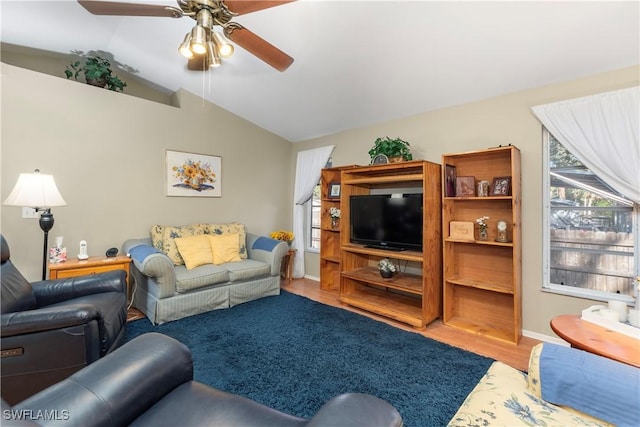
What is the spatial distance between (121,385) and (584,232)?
3307mm

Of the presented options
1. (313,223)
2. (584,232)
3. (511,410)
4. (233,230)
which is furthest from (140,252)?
(584,232)

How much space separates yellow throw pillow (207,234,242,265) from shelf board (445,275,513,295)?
8.29 ft

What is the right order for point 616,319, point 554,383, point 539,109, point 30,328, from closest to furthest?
point 554,383, point 30,328, point 616,319, point 539,109

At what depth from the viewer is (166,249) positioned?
334cm

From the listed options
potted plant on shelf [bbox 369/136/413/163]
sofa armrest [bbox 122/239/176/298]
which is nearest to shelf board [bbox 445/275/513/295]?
potted plant on shelf [bbox 369/136/413/163]

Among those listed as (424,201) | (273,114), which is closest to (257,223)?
(273,114)

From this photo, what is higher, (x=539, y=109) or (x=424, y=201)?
(x=539, y=109)

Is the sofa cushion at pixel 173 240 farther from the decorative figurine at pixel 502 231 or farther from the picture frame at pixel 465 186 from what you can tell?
the decorative figurine at pixel 502 231

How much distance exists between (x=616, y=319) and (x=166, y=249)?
3.99 meters

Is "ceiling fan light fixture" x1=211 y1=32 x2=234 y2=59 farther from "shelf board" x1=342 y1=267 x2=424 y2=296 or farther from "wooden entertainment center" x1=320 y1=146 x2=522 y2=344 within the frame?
"shelf board" x1=342 y1=267 x2=424 y2=296

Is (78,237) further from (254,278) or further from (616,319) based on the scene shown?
(616,319)

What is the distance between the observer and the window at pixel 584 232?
2225 millimetres

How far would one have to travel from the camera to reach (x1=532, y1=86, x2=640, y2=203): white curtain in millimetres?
2051

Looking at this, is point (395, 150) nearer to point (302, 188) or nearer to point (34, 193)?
point (302, 188)
